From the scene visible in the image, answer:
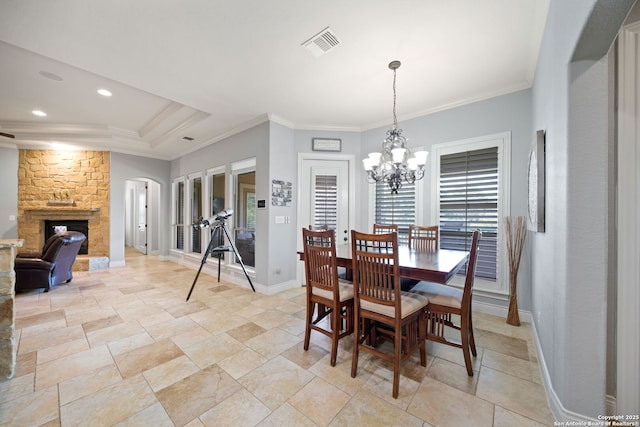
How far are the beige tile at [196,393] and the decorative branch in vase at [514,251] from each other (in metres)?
2.91

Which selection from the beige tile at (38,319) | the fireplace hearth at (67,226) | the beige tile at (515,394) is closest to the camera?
the beige tile at (515,394)

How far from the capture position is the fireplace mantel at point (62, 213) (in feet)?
17.3

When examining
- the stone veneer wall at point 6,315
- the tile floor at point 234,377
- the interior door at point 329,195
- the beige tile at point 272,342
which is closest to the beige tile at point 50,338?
the tile floor at point 234,377

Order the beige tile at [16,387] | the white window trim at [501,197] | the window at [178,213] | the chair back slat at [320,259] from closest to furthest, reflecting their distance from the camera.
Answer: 1. the beige tile at [16,387]
2. the chair back slat at [320,259]
3. the white window trim at [501,197]
4. the window at [178,213]

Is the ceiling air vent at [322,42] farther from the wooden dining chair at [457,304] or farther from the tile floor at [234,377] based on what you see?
the tile floor at [234,377]

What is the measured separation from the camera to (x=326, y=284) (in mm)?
2127

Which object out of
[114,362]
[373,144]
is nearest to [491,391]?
[114,362]

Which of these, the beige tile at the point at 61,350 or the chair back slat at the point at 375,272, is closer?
the chair back slat at the point at 375,272

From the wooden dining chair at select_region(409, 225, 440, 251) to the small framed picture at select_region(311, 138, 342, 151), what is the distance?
1.91 m

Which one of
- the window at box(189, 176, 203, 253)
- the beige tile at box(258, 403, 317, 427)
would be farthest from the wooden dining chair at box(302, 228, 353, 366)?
the window at box(189, 176, 203, 253)

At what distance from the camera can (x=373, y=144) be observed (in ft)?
13.5

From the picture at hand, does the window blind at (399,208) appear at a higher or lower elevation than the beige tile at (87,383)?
higher

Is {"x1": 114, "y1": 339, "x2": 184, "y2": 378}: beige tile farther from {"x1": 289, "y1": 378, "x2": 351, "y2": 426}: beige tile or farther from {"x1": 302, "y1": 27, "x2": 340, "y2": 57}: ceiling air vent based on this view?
{"x1": 302, "y1": 27, "x2": 340, "y2": 57}: ceiling air vent

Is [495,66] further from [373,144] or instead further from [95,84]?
[95,84]
